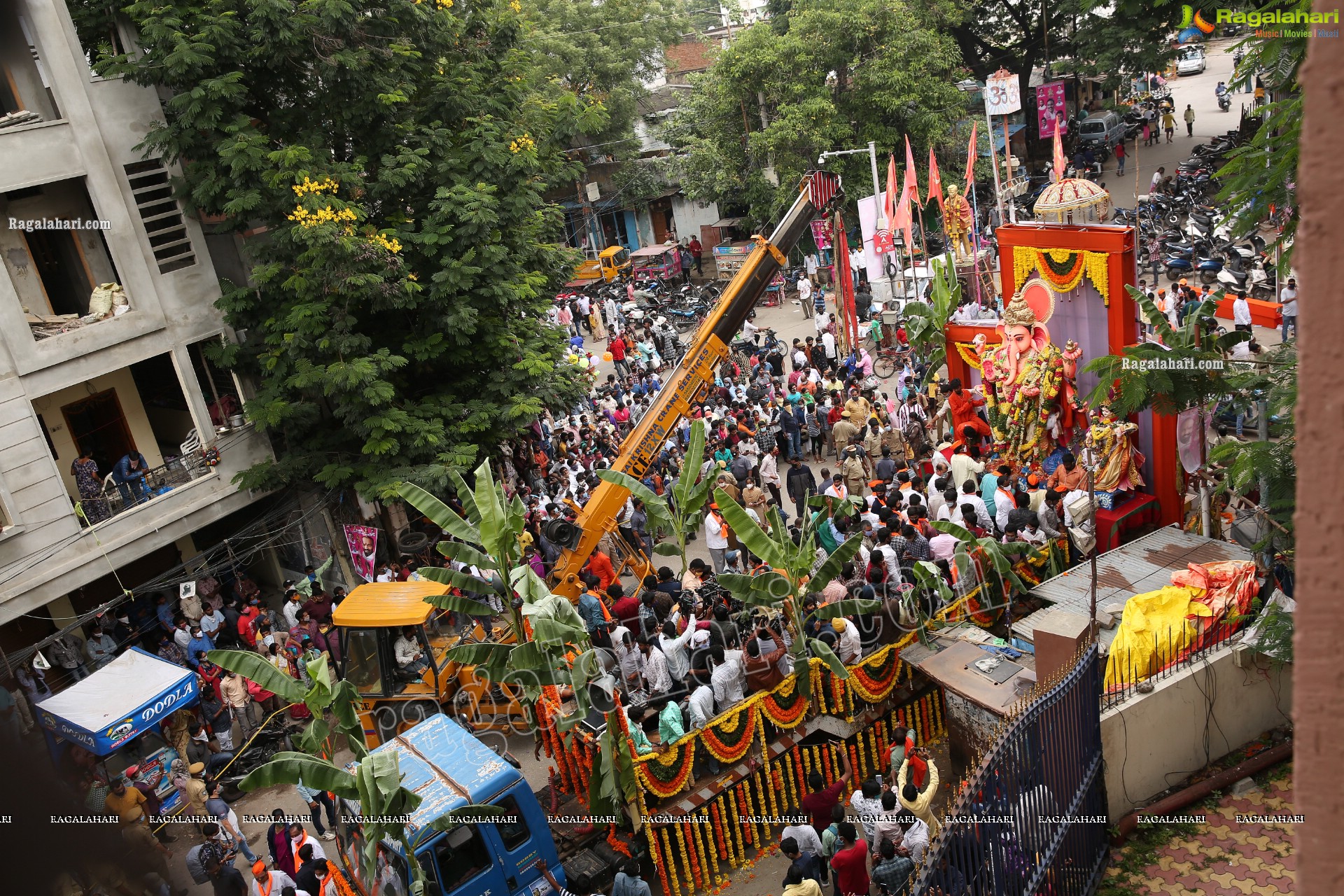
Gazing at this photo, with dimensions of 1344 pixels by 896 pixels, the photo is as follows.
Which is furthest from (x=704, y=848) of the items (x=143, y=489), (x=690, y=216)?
(x=690, y=216)

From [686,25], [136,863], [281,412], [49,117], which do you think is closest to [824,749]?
[136,863]

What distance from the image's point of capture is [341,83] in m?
15.5

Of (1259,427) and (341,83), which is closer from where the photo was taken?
(1259,427)

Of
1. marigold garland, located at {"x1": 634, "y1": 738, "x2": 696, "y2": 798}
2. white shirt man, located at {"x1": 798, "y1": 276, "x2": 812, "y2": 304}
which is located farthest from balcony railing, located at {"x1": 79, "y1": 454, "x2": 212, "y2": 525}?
white shirt man, located at {"x1": 798, "y1": 276, "x2": 812, "y2": 304}

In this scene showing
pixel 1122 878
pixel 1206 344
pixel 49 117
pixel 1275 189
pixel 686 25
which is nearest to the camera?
pixel 1122 878

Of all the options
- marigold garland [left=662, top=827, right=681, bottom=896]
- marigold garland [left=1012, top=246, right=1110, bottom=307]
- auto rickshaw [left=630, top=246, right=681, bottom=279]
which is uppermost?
marigold garland [left=1012, top=246, right=1110, bottom=307]

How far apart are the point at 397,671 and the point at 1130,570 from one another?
26.1 feet

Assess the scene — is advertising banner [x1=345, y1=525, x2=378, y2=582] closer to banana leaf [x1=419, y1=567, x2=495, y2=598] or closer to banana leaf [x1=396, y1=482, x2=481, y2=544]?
banana leaf [x1=396, y1=482, x2=481, y2=544]

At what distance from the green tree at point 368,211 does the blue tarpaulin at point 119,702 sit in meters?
4.24

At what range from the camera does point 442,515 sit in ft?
33.3

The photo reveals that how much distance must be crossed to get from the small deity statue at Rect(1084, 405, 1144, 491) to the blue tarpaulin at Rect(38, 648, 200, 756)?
11130 millimetres

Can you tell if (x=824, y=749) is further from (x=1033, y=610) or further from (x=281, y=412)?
(x=281, y=412)

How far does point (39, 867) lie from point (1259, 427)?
10780mm

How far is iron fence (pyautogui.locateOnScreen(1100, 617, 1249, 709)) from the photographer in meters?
8.62
